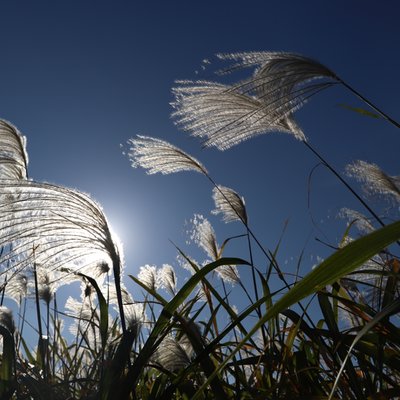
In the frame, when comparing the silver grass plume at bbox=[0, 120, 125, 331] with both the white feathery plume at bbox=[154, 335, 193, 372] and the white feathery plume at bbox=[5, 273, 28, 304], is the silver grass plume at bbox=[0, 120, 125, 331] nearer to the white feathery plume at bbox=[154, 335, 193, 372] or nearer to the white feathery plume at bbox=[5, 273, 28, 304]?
the white feathery plume at bbox=[154, 335, 193, 372]

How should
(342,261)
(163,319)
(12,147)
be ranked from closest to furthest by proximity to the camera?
1. (342,261)
2. (163,319)
3. (12,147)

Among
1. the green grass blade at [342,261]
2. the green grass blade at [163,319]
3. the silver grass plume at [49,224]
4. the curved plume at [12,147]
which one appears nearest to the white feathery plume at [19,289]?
the curved plume at [12,147]

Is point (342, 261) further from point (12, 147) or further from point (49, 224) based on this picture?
point (12, 147)

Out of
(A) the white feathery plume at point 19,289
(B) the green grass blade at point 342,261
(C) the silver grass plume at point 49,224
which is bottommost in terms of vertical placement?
(B) the green grass blade at point 342,261

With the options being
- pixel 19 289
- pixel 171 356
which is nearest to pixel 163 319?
pixel 171 356

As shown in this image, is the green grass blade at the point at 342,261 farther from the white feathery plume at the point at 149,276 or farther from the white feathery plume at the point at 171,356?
the white feathery plume at the point at 149,276

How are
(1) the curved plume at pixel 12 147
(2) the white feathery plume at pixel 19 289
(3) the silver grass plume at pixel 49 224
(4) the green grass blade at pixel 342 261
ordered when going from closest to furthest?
(4) the green grass blade at pixel 342 261, (3) the silver grass plume at pixel 49 224, (1) the curved plume at pixel 12 147, (2) the white feathery plume at pixel 19 289

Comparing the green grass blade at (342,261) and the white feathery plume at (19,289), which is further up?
the white feathery plume at (19,289)

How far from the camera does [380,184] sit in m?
3.55

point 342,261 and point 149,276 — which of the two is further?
point 149,276

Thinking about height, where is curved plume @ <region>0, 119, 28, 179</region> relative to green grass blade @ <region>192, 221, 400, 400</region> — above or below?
Result: above

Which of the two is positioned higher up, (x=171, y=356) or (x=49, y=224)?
(x=49, y=224)

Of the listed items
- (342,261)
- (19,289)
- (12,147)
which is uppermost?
(12,147)

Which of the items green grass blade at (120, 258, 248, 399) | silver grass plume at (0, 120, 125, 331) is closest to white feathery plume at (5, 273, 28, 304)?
silver grass plume at (0, 120, 125, 331)
